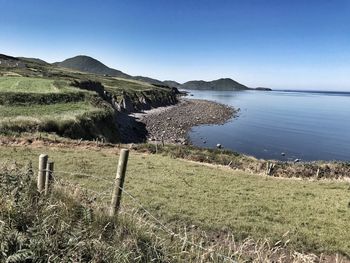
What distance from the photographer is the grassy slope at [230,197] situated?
49.8 feet

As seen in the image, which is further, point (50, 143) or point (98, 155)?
point (50, 143)

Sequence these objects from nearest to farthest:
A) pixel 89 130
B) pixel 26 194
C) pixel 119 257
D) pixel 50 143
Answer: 1. pixel 119 257
2. pixel 26 194
3. pixel 50 143
4. pixel 89 130

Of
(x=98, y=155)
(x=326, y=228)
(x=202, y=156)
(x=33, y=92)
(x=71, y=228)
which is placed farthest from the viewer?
(x=33, y=92)

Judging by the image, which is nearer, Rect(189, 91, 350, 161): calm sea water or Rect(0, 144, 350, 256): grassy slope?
Rect(0, 144, 350, 256): grassy slope

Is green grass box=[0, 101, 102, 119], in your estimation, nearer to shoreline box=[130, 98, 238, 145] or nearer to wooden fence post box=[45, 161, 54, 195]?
shoreline box=[130, 98, 238, 145]

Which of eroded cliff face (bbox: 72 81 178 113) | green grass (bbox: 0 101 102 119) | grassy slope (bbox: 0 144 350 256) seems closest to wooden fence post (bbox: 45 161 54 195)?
grassy slope (bbox: 0 144 350 256)

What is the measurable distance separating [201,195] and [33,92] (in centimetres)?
4231

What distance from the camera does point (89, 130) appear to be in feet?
146

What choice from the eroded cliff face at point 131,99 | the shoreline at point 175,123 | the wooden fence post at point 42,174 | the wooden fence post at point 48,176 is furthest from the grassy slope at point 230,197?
the eroded cliff face at point 131,99

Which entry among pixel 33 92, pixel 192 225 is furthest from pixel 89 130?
pixel 192 225

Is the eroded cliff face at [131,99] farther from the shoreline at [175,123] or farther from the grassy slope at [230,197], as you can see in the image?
the grassy slope at [230,197]

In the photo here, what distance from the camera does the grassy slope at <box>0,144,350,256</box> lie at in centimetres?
1516

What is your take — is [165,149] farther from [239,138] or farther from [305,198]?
[239,138]

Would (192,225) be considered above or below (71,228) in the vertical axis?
below
